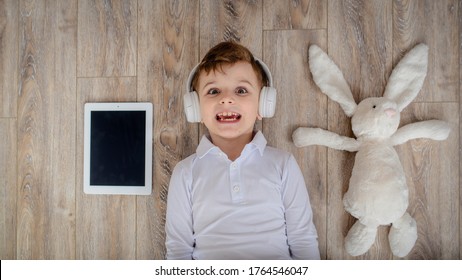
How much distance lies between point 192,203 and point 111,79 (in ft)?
1.21

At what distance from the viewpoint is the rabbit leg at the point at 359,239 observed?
0.70 m

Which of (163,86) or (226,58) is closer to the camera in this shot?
(226,58)

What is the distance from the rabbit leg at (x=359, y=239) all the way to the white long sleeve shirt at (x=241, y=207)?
0.09 m

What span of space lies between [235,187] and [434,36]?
0.58 m

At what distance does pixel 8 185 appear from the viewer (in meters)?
0.76

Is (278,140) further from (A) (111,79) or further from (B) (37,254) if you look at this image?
(B) (37,254)

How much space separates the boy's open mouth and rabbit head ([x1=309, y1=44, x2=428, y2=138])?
22 centimetres

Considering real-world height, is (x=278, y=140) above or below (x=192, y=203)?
above

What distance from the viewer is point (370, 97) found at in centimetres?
72

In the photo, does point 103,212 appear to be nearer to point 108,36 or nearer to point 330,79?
point 108,36

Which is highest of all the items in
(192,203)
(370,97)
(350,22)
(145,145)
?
(350,22)

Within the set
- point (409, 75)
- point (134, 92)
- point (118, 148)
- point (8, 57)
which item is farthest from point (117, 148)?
point (409, 75)
